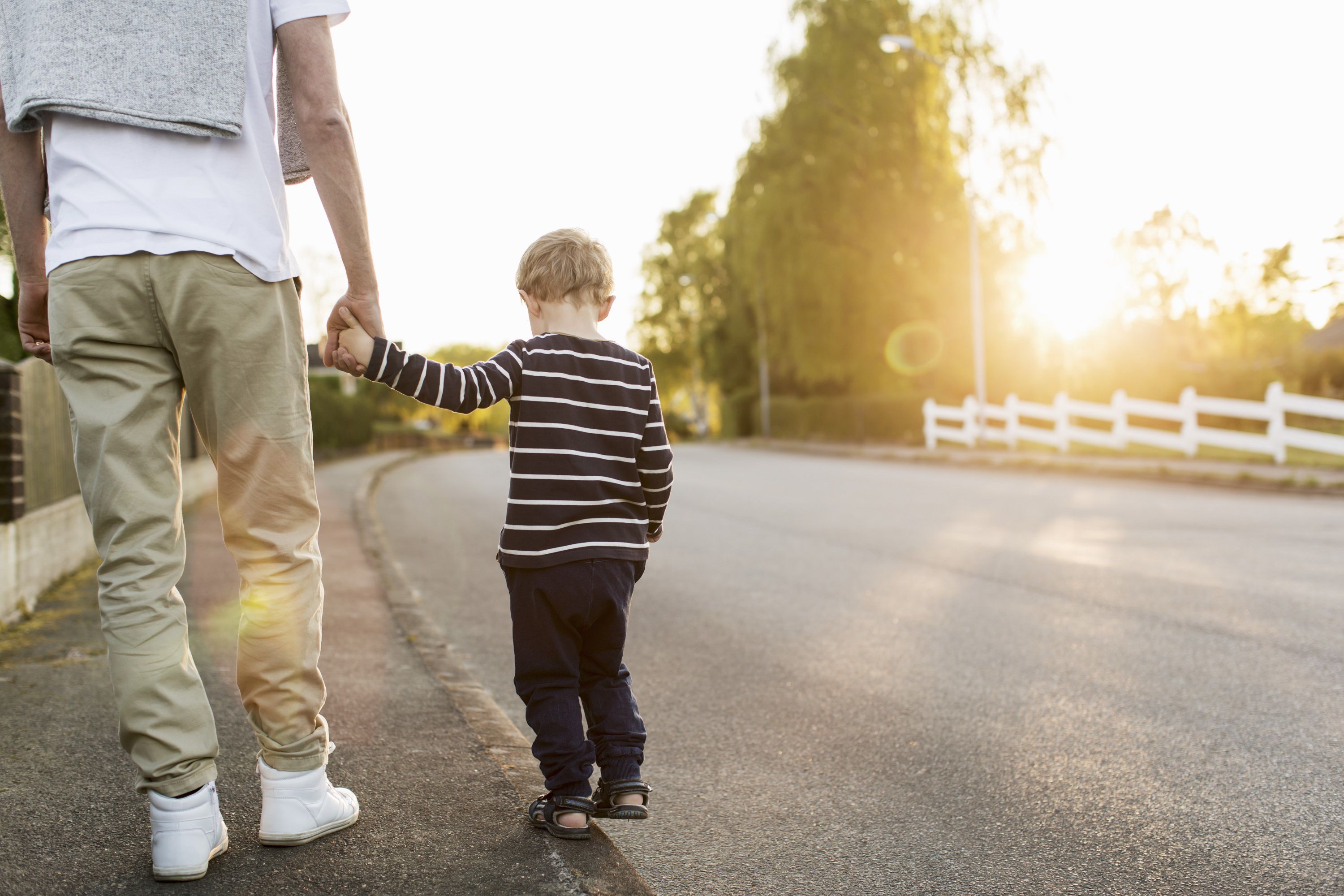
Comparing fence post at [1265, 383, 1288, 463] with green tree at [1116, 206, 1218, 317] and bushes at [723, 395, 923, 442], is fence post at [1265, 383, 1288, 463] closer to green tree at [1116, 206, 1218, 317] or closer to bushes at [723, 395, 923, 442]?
bushes at [723, 395, 923, 442]

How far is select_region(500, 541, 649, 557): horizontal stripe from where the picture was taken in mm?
2607

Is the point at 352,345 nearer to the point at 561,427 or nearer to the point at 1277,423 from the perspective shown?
the point at 561,427

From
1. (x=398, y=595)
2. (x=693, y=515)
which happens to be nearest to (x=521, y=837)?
(x=398, y=595)

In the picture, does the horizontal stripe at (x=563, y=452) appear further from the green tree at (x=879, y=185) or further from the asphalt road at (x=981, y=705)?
the green tree at (x=879, y=185)

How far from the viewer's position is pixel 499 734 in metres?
3.44

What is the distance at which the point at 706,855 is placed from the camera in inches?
108

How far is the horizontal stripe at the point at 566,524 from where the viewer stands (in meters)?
2.62

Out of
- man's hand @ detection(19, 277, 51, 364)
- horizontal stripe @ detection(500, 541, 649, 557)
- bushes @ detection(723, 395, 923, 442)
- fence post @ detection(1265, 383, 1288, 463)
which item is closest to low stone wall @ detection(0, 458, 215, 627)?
man's hand @ detection(19, 277, 51, 364)

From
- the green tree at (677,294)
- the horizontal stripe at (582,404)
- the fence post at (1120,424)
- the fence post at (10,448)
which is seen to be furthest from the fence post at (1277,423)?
the green tree at (677,294)

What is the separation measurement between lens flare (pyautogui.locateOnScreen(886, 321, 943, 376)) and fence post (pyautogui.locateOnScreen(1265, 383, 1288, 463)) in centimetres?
1340

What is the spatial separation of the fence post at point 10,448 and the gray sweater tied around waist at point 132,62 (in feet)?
11.7

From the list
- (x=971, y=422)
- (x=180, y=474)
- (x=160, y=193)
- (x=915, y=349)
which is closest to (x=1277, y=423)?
(x=971, y=422)

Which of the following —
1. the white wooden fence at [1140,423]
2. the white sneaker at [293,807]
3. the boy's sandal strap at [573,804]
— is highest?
the white sneaker at [293,807]

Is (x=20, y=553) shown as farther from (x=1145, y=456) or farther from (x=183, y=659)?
(x=1145, y=456)
